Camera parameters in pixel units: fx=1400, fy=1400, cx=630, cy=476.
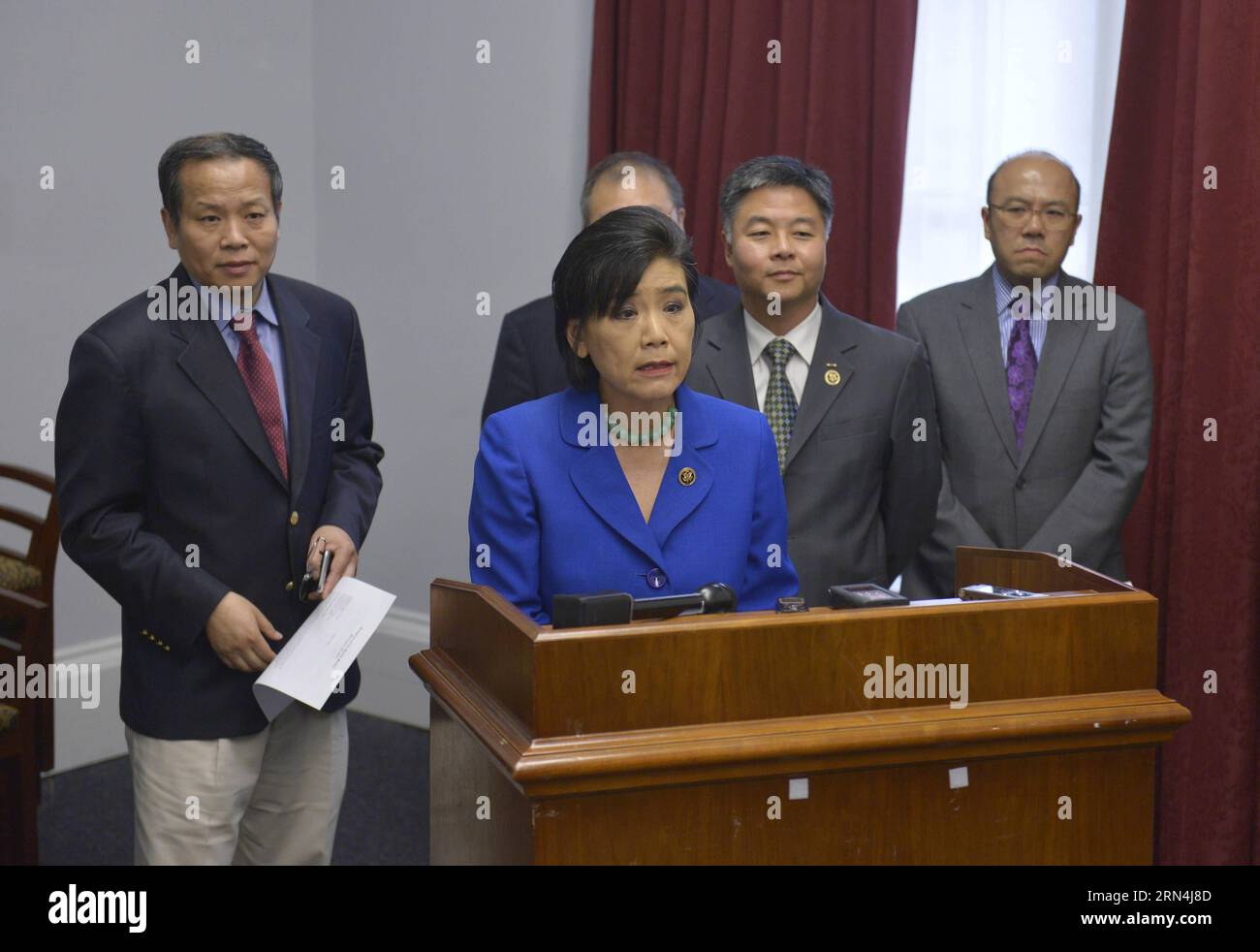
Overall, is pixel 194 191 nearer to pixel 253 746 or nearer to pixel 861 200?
pixel 253 746

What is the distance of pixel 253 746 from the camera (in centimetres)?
270

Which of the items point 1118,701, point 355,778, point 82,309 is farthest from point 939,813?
point 82,309

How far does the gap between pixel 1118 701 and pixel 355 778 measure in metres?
3.28

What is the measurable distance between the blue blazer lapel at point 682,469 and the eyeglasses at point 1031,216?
1281 mm

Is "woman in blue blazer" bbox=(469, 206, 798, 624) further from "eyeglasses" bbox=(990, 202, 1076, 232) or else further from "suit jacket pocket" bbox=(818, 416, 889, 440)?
"eyeglasses" bbox=(990, 202, 1076, 232)

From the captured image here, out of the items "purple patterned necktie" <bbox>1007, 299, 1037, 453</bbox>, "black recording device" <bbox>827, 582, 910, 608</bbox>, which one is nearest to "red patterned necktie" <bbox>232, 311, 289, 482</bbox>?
"black recording device" <bbox>827, 582, 910, 608</bbox>

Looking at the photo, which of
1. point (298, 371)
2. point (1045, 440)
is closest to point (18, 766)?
point (298, 371)

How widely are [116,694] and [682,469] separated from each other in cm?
324

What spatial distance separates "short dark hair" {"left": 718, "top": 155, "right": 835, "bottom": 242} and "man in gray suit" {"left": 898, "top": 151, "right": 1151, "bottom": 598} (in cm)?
53

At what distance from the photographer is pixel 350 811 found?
4.32m

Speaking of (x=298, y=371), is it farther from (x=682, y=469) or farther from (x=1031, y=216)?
(x=1031, y=216)

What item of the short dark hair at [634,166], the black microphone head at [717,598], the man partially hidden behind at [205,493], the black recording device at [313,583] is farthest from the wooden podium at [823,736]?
the short dark hair at [634,166]

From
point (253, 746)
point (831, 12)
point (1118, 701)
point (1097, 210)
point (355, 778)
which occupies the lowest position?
point (355, 778)
